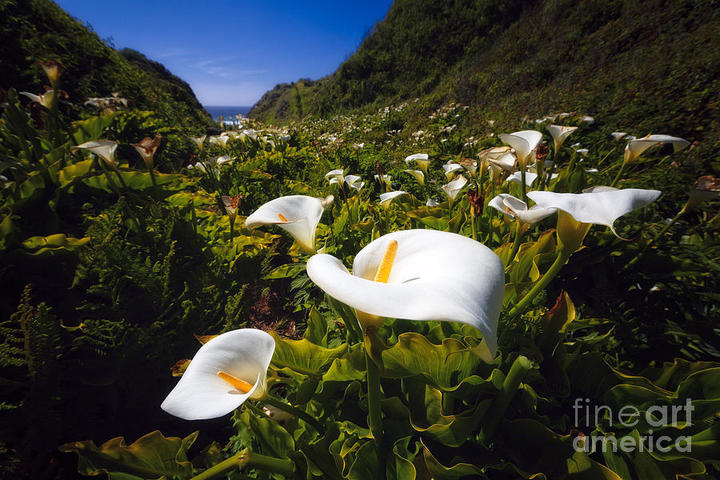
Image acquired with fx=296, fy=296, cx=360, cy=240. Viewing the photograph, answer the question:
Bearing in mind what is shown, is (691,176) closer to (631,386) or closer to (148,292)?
(631,386)

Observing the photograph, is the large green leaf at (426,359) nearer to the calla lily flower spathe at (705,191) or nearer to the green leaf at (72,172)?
the calla lily flower spathe at (705,191)

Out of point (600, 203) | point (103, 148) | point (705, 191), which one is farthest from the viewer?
point (103, 148)

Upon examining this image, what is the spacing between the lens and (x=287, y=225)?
0.79 meters

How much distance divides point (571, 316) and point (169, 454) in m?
1.16

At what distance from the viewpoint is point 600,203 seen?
1.89 ft

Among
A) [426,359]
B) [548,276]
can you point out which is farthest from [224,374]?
[548,276]

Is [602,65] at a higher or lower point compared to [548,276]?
higher

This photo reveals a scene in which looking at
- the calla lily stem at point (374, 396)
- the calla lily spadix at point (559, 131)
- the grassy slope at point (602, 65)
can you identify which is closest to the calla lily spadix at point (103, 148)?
the calla lily stem at point (374, 396)

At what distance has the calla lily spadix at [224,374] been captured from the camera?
597 mm

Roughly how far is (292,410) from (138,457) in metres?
0.45

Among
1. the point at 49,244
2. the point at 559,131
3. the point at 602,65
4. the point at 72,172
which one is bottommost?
the point at 49,244

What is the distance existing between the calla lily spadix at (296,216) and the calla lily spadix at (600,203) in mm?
552

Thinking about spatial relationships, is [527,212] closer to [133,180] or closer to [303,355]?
[303,355]

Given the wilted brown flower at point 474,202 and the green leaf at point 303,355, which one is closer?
the green leaf at point 303,355
